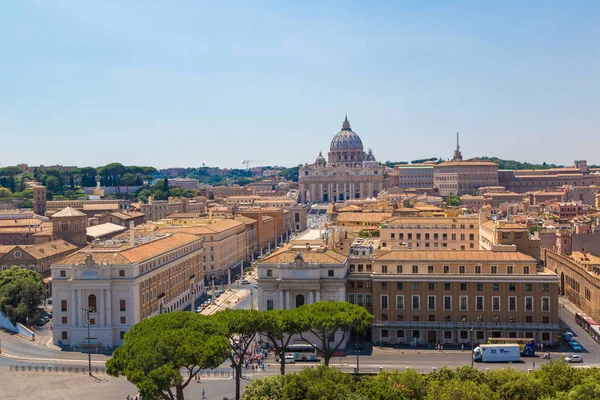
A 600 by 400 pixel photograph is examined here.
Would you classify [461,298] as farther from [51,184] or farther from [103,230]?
[51,184]

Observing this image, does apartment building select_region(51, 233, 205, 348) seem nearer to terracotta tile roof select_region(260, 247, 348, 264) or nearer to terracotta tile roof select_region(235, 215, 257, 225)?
terracotta tile roof select_region(260, 247, 348, 264)

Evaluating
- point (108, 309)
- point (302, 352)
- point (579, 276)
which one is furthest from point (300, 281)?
point (579, 276)

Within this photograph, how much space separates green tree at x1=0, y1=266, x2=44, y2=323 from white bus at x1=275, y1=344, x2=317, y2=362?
2331cm

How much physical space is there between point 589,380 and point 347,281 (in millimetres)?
24095

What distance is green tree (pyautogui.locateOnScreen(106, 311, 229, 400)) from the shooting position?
37.2 metres

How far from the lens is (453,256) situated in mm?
57156

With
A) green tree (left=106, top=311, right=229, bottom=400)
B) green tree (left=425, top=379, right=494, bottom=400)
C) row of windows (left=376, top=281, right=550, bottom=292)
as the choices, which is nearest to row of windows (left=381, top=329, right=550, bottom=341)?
row of windows (left=376, top=281, right=550, bottom=292)

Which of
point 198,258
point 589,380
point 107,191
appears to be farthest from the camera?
point 107,191

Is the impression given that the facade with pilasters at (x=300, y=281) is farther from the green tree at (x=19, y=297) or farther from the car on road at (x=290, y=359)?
the green tree at (x=19, y=297)

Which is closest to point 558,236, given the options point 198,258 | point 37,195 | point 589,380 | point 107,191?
point 198,258

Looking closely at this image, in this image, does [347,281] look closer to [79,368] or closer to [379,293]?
[379,293]

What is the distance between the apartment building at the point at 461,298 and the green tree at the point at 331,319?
7.09 meters

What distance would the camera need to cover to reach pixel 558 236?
8381 cm

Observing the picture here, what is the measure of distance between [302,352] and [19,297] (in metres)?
25.3
